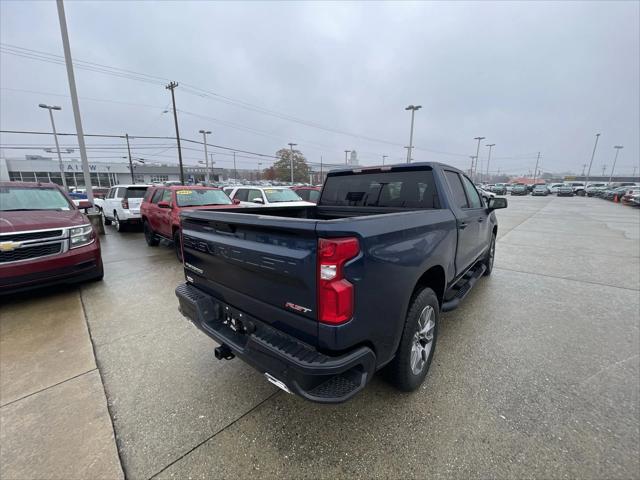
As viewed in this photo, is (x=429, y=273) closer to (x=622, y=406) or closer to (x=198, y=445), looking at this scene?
(x=622, y=406)

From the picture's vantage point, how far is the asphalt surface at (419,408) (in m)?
1.84

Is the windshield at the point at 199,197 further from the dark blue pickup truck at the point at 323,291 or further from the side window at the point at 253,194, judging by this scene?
the dark blue pickup truck at the point at 323,291

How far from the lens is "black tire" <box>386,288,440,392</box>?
7.13 ft

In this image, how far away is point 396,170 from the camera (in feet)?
10.6

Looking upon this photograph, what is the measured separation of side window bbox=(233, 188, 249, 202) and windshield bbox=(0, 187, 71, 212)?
555cm

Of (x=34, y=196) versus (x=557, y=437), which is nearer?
(x=557, y=437)

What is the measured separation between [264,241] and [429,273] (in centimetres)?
150

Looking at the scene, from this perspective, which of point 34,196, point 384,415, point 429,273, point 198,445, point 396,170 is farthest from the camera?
point 34,196

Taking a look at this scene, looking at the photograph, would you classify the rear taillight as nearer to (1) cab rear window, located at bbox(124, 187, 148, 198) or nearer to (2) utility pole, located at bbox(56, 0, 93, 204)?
(2) utility pole, located at bbox(56, 0, 93, 204)

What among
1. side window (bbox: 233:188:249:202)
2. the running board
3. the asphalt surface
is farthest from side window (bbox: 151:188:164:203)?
the running board

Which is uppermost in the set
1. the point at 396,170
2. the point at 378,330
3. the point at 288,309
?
the point at 396,170

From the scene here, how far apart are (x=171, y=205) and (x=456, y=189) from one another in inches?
234

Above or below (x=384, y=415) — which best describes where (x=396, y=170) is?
above

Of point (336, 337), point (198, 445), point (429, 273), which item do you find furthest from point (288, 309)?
point (429, 273)
